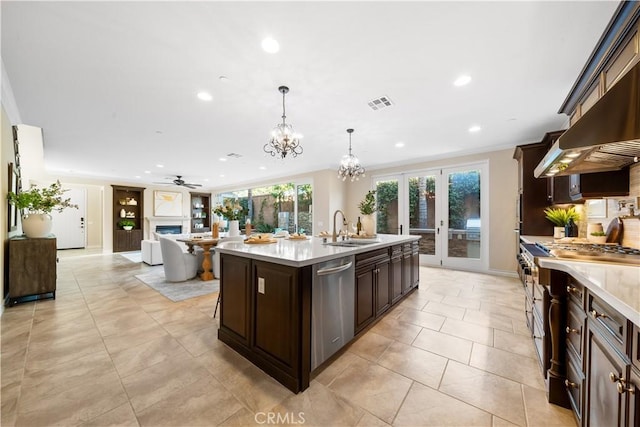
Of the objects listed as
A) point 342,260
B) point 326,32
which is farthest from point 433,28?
point 342,260

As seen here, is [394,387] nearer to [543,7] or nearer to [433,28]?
[433,28]

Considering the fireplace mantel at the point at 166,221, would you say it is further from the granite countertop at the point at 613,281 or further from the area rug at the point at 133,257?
Result: the granite countertop at the point at 613,281

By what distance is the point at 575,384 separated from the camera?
56.9 inches

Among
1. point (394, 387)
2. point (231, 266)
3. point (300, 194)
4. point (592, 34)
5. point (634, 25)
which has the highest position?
point (592, 34)

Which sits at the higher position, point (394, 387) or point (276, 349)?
point (276, 349)

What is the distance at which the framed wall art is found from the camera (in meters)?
9.90

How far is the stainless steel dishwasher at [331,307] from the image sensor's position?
1.86 m

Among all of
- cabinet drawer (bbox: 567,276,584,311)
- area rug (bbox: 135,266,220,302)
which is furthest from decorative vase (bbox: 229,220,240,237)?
cabinet drawer (bbox: 567,276,584,311)

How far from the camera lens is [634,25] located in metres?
1.62

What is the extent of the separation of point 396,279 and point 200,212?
1091 cm

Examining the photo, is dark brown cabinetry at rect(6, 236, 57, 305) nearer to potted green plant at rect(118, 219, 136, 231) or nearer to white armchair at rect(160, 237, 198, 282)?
white armchair at rect(160, 237, 198, 282)

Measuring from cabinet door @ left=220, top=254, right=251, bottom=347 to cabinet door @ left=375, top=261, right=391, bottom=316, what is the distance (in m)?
1.43

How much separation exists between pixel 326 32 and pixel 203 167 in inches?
253

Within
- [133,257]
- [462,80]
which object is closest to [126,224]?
[133,257]
